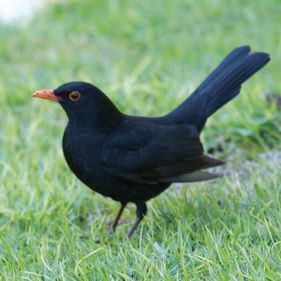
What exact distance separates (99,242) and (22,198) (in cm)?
99

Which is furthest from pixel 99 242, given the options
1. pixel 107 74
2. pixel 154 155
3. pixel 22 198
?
pixel 107 74

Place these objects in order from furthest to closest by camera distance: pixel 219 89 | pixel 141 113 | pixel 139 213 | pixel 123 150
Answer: pixel 141 113 < pixel 219 89 < pixel 139 213 < pixel 123 150

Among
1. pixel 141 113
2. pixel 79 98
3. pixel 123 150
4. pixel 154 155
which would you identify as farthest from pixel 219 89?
pixel 141 113

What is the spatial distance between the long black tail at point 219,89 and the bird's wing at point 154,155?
175mm

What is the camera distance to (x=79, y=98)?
187 inches

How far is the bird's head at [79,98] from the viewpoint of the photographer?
4734mm

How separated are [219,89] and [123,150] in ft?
2.99

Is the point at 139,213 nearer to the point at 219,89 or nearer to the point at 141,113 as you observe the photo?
the point at 219,89

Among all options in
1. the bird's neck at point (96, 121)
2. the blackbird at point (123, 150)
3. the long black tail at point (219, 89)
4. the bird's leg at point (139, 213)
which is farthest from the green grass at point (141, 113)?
the bird's neck at point (96, 121)

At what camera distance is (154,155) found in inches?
188

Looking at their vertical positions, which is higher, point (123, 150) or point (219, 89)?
point (219, 89)

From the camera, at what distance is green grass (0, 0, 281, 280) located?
4125 millimetres

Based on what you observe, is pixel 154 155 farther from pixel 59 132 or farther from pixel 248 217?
pixel 59 132

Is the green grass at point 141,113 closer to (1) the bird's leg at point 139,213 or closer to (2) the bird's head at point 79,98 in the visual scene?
(1) the bird's leg at point 139,213
